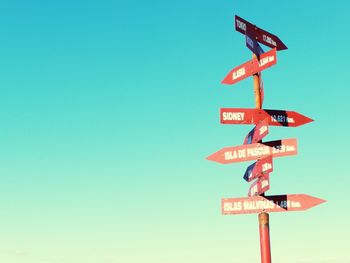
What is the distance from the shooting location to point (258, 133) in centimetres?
975

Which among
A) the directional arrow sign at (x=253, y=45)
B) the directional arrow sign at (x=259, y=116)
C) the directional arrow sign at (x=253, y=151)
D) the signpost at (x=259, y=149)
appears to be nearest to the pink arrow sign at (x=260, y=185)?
the signpost at (x=259, y=149)

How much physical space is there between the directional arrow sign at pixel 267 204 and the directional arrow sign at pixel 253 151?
33.9 inches

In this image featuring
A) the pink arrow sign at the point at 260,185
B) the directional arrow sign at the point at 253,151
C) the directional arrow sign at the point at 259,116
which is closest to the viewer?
the pink arrow sign at the point at 260,185

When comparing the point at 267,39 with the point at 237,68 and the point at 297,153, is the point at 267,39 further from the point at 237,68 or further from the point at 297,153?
the point at 297,153

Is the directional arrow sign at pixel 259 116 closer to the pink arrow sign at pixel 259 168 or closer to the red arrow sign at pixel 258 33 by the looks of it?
the pink arrow sign at pixel 259 168

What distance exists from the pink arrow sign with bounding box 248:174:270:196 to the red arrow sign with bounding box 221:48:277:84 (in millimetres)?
2410

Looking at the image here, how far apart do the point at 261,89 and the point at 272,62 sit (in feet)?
2.14

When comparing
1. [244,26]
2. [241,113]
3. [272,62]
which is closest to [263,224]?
[241,113]

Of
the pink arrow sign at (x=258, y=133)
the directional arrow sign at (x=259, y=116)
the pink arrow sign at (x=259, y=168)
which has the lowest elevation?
the pink arrow sign at (x=259, y=168)

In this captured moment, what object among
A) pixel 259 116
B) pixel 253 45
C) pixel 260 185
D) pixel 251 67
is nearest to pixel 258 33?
pixel 253 45

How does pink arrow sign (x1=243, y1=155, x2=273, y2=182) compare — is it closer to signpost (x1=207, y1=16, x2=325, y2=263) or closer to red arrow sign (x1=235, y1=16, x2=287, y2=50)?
signpost (x1=207, y1=16, x2=325, y2=263)

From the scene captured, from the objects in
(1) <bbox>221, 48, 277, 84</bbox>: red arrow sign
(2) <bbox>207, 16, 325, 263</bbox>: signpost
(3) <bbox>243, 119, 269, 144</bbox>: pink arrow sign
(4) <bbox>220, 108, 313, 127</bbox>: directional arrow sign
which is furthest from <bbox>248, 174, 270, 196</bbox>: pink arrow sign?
(1) <bbox>221, 48, 277, 84</bbox>: red arrow sign

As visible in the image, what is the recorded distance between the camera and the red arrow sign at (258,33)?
10364mm

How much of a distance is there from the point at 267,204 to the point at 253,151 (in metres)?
A: 1.14
